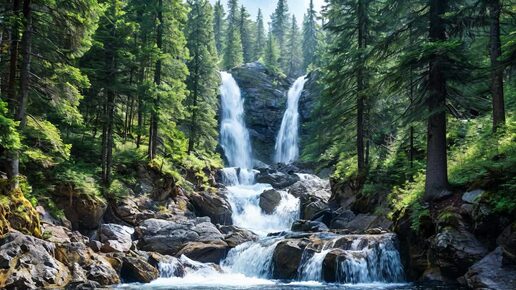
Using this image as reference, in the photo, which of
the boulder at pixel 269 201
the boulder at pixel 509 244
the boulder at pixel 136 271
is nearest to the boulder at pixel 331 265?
the boulder at pixel 509 244

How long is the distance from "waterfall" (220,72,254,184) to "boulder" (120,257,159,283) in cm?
3182

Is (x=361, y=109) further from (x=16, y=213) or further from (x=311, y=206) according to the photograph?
(x=16, y=213)

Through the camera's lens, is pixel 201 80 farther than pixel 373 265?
Yes

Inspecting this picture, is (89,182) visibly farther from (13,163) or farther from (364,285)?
(364,285)

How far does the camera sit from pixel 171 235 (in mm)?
18984

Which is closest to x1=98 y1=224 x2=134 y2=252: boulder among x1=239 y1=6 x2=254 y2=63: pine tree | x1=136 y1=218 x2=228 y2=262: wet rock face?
x1=136 y1=218 x2=228 y2=262: wet rock face

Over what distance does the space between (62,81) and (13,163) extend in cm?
337

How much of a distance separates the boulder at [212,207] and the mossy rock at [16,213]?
14.0 m

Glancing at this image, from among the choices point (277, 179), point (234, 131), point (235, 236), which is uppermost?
point (234, 131)

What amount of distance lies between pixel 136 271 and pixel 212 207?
42.3ft

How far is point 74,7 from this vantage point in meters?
14.4

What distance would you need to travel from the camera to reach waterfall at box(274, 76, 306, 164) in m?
51.9

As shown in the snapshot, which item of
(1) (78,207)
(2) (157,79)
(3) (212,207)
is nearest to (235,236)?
(1) (78,207)

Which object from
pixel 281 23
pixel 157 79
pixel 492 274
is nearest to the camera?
pixel 492 274
